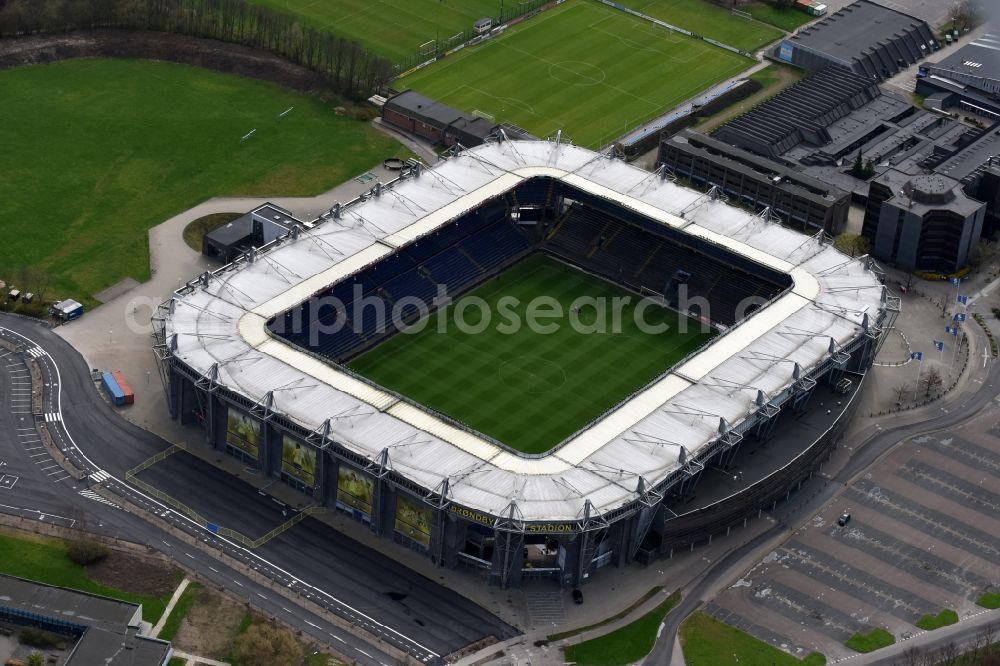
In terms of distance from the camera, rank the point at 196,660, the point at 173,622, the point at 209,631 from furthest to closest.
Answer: the point at 173,622, the point at 209,631, the point at 196,660

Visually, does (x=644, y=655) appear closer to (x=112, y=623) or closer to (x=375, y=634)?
(x=375, y=634)

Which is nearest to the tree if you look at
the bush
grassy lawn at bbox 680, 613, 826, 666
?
the bush

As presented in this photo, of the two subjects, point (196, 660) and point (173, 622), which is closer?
point (196, 660)

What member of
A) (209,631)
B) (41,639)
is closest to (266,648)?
(209,631)

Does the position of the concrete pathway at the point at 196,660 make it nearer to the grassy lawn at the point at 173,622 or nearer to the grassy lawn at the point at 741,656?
the grassy lawn at the point at 173,622

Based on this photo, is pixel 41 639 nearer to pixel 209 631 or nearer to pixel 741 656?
pixel 209 631

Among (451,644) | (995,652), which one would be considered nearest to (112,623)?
(451,644)
